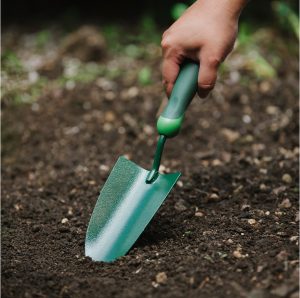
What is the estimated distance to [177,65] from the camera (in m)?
2.27

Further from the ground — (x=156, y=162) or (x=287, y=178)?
(x=156, y=162)

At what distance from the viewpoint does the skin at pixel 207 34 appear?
7.00ft

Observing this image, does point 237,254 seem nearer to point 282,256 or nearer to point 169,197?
point 282,256

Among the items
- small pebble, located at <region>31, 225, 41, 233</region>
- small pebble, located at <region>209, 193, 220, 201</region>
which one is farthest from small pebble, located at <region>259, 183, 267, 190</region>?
small pebble, located at <region>31, 225, 41, 233</region>

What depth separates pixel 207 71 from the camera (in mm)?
2180

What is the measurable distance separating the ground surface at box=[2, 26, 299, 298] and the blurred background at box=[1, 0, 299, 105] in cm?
14

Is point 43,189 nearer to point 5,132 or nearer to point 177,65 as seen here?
point 5,132

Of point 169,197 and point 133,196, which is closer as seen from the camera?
point 133,196

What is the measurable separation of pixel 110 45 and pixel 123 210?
2547 millimetres

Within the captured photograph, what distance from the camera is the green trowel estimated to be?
2141 mm

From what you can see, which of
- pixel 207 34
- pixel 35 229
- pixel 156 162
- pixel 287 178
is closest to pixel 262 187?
pixel 287 178

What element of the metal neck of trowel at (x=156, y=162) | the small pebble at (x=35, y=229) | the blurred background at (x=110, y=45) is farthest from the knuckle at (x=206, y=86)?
the blurred background at (x=110, y=45)

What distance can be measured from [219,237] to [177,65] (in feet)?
2.24

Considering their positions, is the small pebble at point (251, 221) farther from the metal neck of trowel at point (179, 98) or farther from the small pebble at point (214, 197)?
the metal neck of trowel at point (179, 98)
